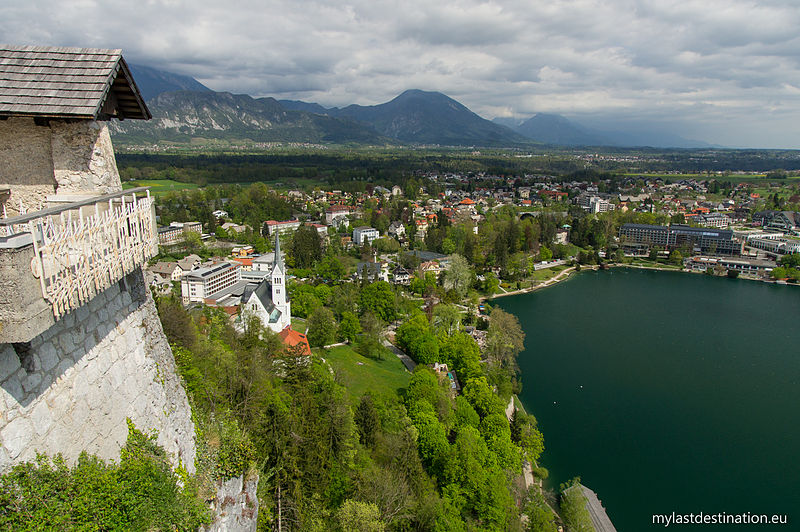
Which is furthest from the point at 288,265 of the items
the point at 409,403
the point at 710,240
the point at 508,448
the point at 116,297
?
the point at 710,240

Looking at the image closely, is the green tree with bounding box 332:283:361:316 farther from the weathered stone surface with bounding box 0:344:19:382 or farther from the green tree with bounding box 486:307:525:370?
the weathered stone surface with bounding box 0:344:19:382

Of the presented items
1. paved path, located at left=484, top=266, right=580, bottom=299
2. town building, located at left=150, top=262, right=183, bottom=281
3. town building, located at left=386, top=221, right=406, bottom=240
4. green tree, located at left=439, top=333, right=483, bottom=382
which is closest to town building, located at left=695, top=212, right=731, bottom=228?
paved path, located at left=484, top=266, right=580, bottom=299

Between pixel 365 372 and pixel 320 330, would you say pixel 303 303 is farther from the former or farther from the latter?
pixel 365 372

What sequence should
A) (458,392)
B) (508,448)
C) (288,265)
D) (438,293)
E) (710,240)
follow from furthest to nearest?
1. (710,240)
2. (288,265)
3. (438,293)
4. (458,392)
5. (508,448)

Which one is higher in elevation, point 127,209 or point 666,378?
point 127,209

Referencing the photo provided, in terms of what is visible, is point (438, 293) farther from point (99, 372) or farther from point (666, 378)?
point (99, 372)

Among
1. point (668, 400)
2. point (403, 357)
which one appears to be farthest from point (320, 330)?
point (668, 400)
